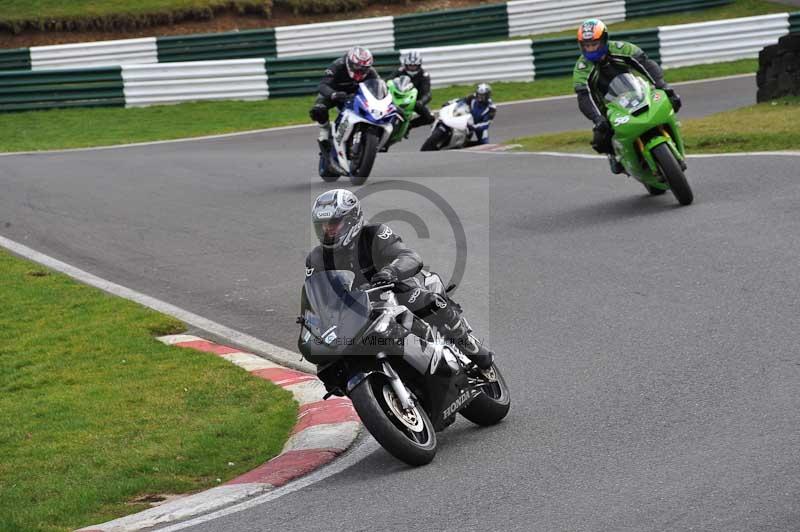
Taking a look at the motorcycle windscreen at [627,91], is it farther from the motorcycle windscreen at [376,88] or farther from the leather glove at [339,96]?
the leather glove at [339,96]

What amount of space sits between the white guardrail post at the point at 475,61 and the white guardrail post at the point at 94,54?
6.81 m

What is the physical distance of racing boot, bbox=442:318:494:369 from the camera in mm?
7098

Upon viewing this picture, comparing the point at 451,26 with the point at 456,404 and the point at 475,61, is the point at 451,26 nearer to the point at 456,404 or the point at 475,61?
the point at 475,61

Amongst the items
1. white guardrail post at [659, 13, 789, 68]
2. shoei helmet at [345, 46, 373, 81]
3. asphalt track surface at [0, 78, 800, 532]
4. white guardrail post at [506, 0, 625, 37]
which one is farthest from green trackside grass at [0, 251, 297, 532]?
white guardrail post at [506, 0, 625, 37]

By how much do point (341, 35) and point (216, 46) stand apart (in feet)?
10.6

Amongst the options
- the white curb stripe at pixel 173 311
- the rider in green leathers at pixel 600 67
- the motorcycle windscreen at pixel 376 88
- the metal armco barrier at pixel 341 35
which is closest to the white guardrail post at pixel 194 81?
the metal armco barrier at pixel 341 35

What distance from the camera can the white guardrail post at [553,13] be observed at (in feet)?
107

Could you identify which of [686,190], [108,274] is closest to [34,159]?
[108,274]

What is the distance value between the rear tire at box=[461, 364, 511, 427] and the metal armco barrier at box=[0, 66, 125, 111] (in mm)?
20911

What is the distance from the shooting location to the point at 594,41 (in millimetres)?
13000

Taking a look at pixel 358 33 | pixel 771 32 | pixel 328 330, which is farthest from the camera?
pixel 358 33

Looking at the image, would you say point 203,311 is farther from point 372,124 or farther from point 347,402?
point 372,124

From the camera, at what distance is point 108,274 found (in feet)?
41.6

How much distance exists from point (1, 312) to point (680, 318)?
6163mm
